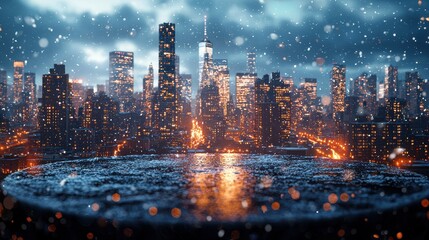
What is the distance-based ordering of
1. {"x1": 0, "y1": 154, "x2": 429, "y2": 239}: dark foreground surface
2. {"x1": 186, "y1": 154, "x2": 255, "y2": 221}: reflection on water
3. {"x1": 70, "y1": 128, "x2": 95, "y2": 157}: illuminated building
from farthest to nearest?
{"x1": 70, "y1": 128, "x2": 95, "y2": 157}: illuminated building → {"x1": 186, "y1": 154, "x2": 255, "y2": 221}: reflection on water → {"x1": 0, "y1": 154, "x2": 429, "y2": 239}: dark foreground surface

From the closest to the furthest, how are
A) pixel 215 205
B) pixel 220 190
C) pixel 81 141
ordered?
pixel 215 205 → pixel 220 190 → pixel 81 141

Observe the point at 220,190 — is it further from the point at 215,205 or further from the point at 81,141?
the point at 81,141

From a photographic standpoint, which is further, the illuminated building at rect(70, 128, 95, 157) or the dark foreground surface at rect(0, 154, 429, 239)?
the illuminated building at rect(70, 128, 95, 157)

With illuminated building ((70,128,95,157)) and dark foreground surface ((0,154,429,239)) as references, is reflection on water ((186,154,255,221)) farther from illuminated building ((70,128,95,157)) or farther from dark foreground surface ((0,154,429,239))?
illuminated building ((70,128,95,157))

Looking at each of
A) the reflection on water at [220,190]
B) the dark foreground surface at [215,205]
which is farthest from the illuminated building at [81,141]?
the dark foreground surface at [215,205]

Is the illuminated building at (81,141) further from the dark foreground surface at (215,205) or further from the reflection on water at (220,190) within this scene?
the dark foreground surface at (215,205)

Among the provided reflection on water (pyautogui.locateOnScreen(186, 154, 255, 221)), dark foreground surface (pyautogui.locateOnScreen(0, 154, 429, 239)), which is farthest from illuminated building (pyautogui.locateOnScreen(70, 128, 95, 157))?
dark foreground surface (pyautogui.locateOnScreen(0, 154, 429, 239))

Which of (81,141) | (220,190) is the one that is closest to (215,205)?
(220,190)
